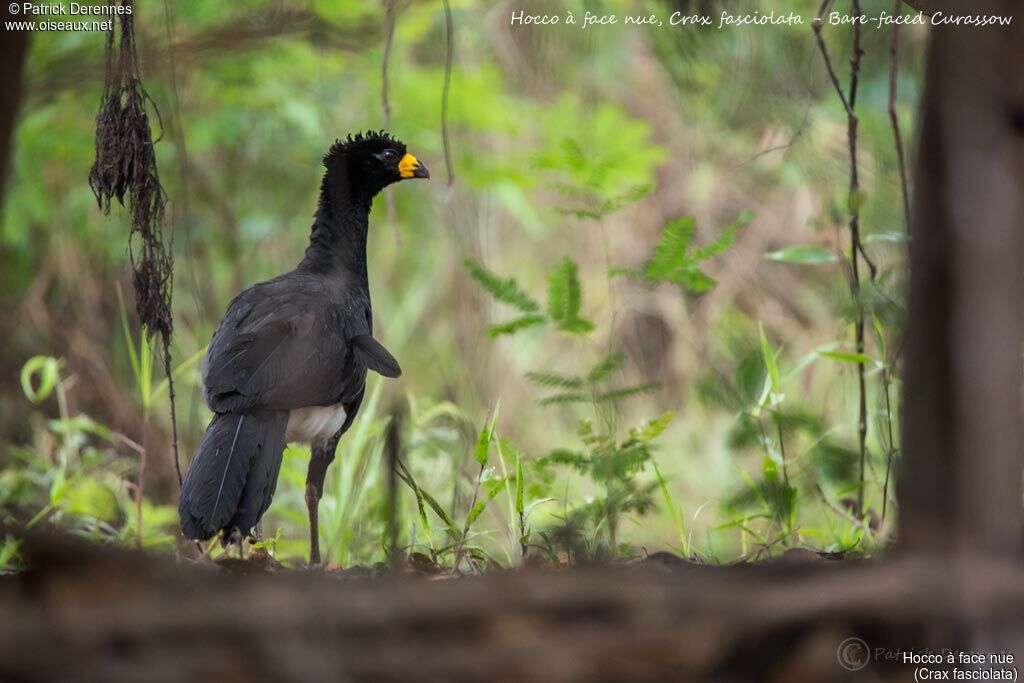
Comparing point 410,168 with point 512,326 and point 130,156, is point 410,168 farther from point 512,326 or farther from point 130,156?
point 130,156

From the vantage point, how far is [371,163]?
4340 mm

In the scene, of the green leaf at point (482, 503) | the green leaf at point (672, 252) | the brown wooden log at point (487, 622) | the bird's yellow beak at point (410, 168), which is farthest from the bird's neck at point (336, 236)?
the brown wooden log at point (487, 622)

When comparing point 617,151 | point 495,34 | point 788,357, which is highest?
point 495,34

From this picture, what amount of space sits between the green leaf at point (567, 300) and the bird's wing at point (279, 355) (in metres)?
0.78

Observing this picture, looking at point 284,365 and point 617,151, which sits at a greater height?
point 617,151

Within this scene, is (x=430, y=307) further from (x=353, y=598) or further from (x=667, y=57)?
(x=353, y=598)

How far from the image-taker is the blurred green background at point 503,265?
3145 millimetres

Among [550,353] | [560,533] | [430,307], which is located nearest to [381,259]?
[430,307]

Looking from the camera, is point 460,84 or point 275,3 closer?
point 275,3

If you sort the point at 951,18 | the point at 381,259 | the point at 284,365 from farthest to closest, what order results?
the point at 381,259, the point at 284,365, the point at 951,18

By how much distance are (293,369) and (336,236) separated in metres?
0.85

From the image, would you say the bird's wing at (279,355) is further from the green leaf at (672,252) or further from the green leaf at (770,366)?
the green leaf at (770,366)

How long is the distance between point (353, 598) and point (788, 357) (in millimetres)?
6938

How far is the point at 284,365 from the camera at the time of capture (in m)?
3.52
